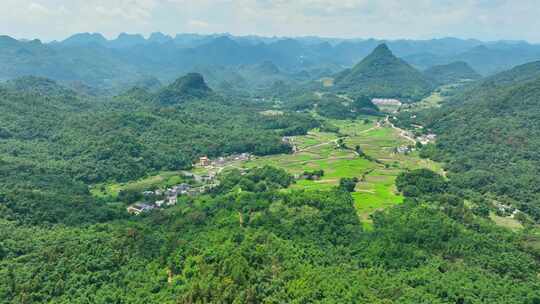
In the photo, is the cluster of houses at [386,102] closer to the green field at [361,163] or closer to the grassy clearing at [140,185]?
the green field at [361,163]

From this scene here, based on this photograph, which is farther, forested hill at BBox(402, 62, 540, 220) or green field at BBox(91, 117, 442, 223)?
forested hill at BBox(402, 62, 540, 220)

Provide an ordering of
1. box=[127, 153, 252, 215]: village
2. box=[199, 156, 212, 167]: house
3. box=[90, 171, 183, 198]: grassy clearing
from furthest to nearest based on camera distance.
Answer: box=[199, 156, 212, 167]: house → box=[90, 171, 183, 198]: grassy clearing → box=[127, 153, 252, 215]: village

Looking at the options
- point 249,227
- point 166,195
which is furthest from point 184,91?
point 249,227

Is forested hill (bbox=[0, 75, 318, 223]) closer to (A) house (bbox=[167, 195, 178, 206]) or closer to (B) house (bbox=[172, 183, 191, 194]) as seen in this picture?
(B) house (bbox=[172, 183, 191, 194])

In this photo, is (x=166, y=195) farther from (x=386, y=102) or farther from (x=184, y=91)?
(x=386, y=102)

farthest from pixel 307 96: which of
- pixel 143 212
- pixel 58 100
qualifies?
pixel 143 212

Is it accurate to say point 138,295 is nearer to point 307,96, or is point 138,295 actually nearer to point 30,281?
point 30,281

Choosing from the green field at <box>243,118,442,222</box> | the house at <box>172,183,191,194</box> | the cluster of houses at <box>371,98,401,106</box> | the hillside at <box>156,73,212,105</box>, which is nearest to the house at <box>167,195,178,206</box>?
the house at <box>172,183,191,194</box>

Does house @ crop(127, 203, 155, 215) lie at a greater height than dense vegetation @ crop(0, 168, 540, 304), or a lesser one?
lesser

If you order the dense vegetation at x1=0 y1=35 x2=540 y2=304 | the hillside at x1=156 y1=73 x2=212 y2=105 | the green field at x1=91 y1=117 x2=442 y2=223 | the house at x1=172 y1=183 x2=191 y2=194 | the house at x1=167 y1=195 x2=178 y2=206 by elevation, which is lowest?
the house at x1=172 y1=183 x2=191 y2=194
